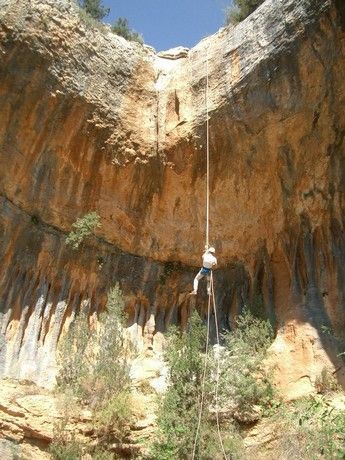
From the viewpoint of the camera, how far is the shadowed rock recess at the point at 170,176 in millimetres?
13773

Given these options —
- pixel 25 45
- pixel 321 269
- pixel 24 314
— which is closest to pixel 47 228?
pixel 24 314

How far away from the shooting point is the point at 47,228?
15.1 meters

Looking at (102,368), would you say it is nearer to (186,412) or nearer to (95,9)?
(186,412)

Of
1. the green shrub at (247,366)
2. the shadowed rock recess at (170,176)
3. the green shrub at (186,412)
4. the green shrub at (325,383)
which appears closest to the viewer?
the green shrub at (186,412)

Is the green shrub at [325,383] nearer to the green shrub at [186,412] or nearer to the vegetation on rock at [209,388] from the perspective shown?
the vegetation on rock at [209,388]

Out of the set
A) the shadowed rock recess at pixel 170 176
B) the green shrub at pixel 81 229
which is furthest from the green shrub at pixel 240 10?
the green shrub at pixel 81 229

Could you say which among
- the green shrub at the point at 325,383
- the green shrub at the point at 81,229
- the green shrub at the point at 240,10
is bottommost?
the green shrub at the point at 325,383

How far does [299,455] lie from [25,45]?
10.9 meters

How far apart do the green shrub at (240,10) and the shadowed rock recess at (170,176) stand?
0.56 meters

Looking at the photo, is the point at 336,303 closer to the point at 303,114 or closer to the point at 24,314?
the point at 303,114

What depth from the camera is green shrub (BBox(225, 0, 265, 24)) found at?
15859mm

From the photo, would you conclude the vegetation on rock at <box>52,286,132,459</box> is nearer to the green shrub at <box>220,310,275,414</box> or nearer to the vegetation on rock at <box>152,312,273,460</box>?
the vegetation on rock at <box>152,312,273,460</box>

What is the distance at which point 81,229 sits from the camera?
49.2ft

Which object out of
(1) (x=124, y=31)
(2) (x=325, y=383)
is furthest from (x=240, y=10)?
(2) (x=325, y=383)
